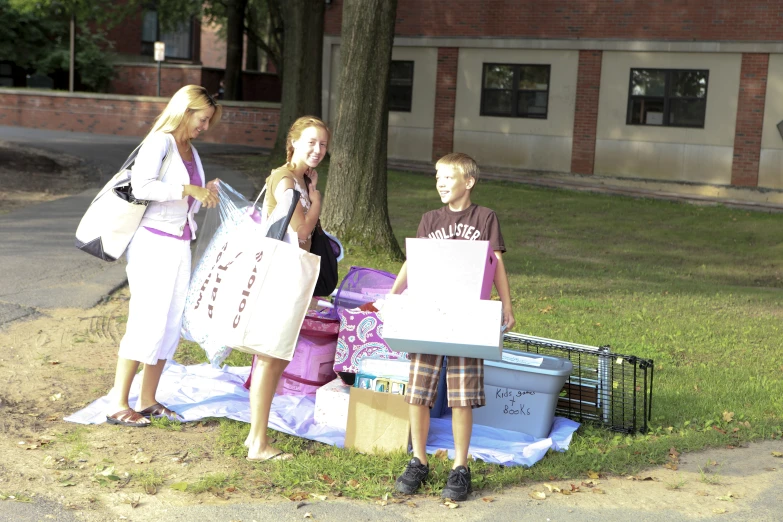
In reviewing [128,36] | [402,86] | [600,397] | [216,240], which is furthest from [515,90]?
[128,36]

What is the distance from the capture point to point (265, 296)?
14.9 feet

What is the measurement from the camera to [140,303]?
5145mm

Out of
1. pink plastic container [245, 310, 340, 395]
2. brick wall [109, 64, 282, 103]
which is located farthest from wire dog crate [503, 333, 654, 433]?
brick wall [109, 64, 282, 103]

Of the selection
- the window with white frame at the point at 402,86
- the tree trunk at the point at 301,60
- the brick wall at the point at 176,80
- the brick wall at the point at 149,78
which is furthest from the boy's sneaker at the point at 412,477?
the brick wall at the point at 149,78

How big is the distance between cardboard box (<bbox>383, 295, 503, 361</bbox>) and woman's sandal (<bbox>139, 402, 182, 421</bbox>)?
168cm

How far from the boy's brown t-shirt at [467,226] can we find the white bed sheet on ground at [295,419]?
123cm

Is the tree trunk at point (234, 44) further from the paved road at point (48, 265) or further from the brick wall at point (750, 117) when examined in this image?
the brick wall at point (750, 117)

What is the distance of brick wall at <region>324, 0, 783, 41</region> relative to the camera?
21375 millimetres

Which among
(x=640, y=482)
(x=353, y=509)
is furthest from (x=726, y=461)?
(x=353, y=509)

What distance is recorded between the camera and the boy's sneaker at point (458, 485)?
4379 mm

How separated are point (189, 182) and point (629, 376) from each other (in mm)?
3397

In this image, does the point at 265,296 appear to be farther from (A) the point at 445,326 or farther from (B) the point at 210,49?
(B) the point at 210,49

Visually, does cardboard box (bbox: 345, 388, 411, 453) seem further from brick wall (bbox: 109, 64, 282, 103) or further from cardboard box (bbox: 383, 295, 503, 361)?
brick wall (bbox: 109, 64, 282, 103)

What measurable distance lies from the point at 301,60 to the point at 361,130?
1096cm
